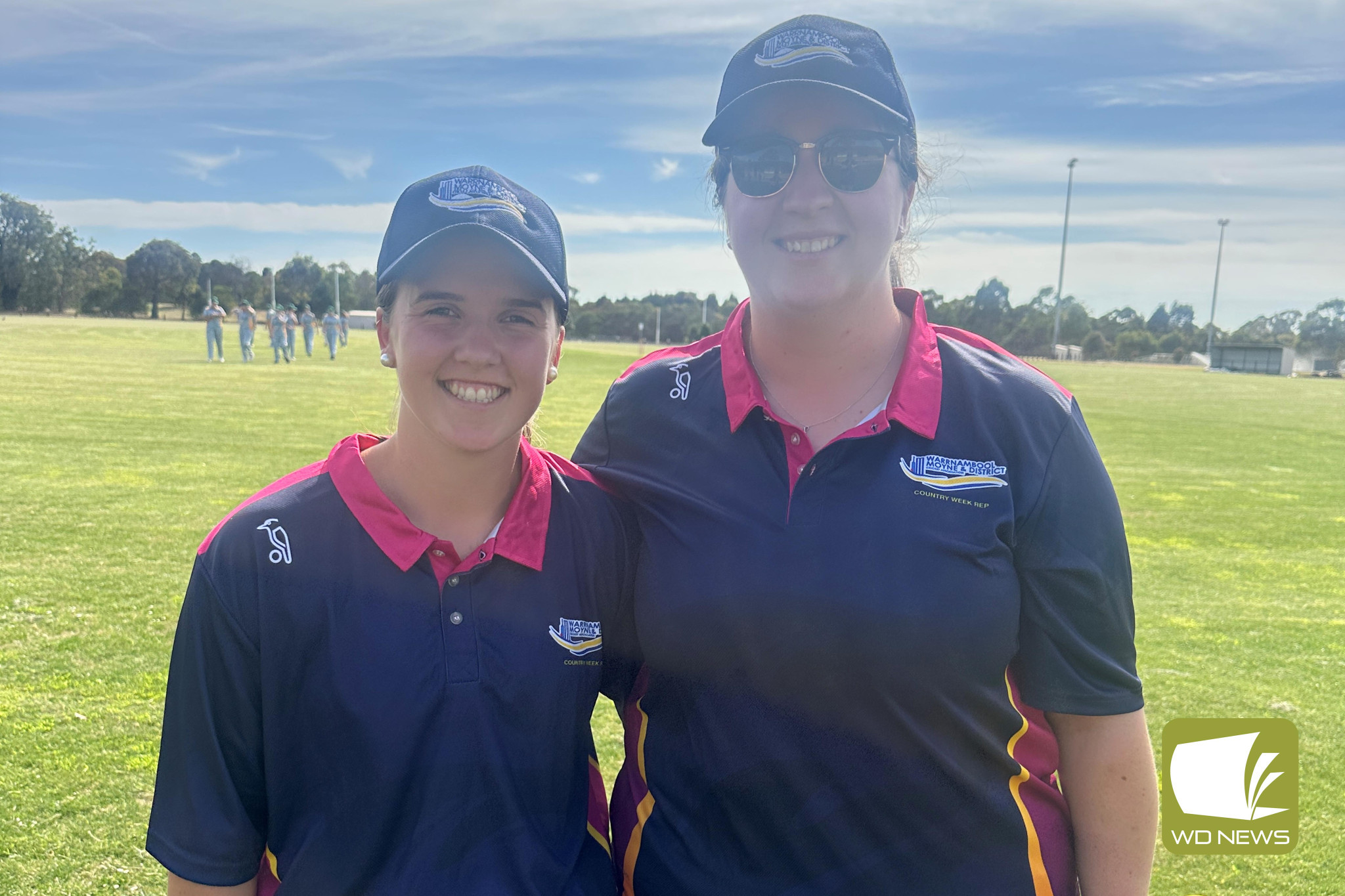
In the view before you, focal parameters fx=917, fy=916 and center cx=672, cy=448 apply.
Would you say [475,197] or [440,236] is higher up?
[475,197]

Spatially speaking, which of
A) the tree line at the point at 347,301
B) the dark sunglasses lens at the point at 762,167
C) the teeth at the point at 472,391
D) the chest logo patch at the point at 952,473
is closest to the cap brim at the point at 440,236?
the teeth at the point at 472,391

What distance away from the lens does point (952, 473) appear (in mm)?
2068

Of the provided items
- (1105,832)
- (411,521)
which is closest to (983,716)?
(1105,832)

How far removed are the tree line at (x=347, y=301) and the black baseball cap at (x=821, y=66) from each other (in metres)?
67.1

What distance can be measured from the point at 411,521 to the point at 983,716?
139 centimetres

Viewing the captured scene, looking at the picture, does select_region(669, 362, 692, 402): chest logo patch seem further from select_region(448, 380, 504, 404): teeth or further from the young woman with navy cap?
select_region(448, 380, 504, 404): teeth

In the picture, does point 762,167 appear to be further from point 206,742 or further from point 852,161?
point 206,742

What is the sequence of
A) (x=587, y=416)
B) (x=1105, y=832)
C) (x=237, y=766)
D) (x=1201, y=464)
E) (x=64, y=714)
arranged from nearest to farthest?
(x=237, y=766) → (x=1105, y=832) → (x=64, y=714) → (x=1201, y=464) → (x=587, y=416)

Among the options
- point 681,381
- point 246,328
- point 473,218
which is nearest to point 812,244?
point 681,381

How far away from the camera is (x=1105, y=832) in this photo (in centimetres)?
214

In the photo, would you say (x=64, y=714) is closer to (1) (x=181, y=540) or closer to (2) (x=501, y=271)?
(1) (x=181, y=540)

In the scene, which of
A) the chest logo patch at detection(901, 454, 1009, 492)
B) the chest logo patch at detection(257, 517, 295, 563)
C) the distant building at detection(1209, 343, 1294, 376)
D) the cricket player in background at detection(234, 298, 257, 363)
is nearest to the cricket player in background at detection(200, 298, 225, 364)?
the cricket player in background at detection(234, 298, 257, 363)

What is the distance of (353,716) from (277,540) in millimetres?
419

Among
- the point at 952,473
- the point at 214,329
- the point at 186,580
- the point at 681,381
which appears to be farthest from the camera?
the point at 214,329
